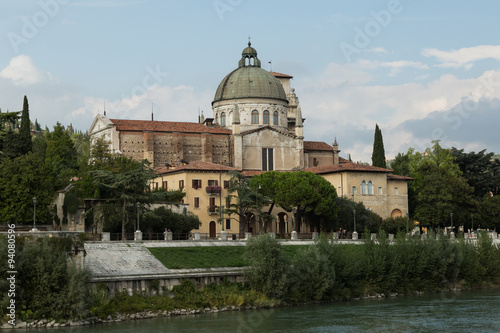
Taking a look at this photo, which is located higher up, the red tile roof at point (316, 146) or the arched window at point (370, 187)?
the red tile roof at point (316, 146)

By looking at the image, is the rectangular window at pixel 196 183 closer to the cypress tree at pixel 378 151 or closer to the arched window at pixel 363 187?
the arched window at pixel 363 187

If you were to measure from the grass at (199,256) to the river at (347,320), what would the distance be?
15.5 ft

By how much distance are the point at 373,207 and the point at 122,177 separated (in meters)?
30.3

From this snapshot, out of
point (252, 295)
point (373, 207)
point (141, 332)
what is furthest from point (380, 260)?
point (373, 207)

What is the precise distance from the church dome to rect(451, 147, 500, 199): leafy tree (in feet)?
67.9

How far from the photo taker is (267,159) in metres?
80.8

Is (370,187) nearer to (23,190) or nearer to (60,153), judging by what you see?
Result: (60,153)

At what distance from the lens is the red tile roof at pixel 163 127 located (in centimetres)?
7769

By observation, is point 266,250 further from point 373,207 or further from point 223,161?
point 223,161

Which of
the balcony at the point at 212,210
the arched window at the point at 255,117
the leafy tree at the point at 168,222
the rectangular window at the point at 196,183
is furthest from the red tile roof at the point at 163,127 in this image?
the leafy tree at the point at 168,222

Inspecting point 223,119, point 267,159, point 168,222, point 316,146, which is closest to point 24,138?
point 168,222

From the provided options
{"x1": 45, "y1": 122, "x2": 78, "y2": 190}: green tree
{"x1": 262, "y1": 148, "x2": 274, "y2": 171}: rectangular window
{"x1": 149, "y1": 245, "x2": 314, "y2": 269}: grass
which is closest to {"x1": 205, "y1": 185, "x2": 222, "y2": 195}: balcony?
{"x1": 45, "y1": 122, "x2": 78, "y2": 190}: green tree

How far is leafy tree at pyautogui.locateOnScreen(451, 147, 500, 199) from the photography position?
82812 millimetres

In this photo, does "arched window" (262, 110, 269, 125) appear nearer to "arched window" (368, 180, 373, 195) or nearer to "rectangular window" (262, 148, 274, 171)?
"rectangular window" (262, 148, 274, 171)
